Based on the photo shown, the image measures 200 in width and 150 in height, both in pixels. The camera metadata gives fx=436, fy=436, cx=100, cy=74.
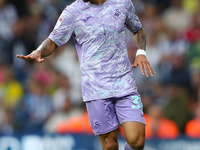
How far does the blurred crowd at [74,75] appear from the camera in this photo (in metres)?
9.38

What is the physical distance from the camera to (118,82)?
527 centimetres

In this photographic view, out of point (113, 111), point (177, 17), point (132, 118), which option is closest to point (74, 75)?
point (177, 17)

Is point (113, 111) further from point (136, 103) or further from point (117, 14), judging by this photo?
point (117, 14)

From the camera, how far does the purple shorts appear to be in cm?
527

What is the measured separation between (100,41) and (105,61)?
247 millimetres

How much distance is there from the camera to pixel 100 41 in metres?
Result: 5.22

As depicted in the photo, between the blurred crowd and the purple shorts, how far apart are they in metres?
3.27

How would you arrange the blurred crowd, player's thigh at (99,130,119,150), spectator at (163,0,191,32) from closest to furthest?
player's thigh at (99,130,119,150), the blurred crowd, spectator at (163,0,191,32)

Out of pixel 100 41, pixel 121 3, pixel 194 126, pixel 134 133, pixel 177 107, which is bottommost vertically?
pixel 194 126

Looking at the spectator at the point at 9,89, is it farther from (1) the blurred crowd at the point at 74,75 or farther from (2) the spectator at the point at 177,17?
(2) the spectator at the point at 177,17

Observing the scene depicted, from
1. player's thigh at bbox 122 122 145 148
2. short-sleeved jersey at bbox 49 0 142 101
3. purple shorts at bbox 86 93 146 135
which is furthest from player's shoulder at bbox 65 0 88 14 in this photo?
player's thigh at bbox 122 122 145 148

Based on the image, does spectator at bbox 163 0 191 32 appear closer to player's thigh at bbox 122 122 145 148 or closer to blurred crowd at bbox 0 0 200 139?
blurred crowd at bbox 0 0 200 139

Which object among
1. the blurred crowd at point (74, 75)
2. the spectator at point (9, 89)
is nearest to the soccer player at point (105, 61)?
the blurred crowd at point (74, 75)

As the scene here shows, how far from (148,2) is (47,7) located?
2.98 metres
